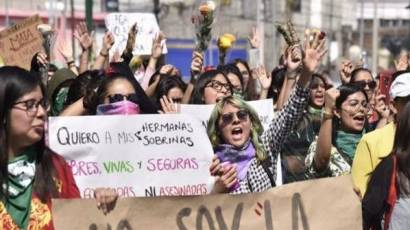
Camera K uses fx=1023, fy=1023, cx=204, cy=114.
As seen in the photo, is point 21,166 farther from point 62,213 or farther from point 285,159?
point 285,159

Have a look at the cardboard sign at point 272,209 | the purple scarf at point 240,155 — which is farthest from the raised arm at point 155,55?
the cardboard sign at point 272,209

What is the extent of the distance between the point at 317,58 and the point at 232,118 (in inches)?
20.0

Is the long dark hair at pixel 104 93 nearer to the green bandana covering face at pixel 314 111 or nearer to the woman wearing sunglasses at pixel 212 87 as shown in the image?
the woman wearing sunglasses at pixel 212 87

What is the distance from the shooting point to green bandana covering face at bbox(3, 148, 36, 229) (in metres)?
3.64

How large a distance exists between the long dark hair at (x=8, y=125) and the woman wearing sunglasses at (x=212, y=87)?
253 cm

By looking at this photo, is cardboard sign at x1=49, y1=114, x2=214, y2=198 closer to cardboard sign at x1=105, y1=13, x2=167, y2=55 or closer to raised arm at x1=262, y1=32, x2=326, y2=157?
raised arm at x1=262, y1=32, x2=326, y2=157

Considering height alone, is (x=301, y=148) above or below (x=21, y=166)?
below

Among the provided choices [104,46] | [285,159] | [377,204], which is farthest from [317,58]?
[104,46]

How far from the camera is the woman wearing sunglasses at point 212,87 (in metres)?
6.23

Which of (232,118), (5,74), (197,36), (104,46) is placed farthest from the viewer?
(197,36)

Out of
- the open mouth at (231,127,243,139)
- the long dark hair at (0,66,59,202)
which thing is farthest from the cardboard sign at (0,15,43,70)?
the long dark hair at (0,66,59,202)

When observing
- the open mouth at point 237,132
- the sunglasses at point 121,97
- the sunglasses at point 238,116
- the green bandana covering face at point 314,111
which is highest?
the sunglasses at point 121,97

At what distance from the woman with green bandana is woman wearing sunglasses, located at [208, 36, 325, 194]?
1143 mm

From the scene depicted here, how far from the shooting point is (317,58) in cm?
491
